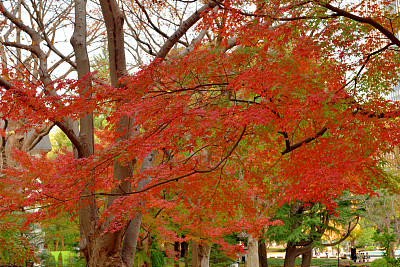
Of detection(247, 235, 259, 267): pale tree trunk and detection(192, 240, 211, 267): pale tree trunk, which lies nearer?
detection(192, 240, 211, 267): pale tree trunk

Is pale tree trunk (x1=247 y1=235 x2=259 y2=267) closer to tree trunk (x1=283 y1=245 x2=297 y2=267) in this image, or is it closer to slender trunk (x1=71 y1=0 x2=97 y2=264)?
tree trunk (x1=283 y1=245 x2=297 y2=267)

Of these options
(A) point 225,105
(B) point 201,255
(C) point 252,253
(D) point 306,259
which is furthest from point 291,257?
(A) point 225,105

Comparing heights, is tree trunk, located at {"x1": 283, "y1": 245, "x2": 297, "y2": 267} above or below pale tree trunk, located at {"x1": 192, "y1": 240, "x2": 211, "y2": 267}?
below

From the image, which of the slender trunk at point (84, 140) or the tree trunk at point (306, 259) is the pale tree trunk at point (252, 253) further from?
the slender trunk at point (84, 140)

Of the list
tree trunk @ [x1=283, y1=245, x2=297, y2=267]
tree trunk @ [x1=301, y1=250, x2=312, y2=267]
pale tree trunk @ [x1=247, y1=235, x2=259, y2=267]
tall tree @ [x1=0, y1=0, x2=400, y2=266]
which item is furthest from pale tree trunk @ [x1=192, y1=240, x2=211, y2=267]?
tree trunk @ [x1=301, y1=250, x2=312, y2=267]

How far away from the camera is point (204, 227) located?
427 inches

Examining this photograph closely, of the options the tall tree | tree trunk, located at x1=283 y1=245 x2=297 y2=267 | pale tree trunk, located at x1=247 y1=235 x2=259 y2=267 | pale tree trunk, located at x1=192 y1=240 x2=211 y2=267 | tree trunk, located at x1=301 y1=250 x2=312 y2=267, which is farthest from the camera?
tree trunk, located at x1=301 y1=250 x2=312 y2=267

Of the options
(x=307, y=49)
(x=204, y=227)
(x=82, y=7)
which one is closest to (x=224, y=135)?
(x=307, y=49)

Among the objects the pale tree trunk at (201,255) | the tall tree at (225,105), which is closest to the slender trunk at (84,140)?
the tall tree at (225,105)

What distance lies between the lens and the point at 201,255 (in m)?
12.5

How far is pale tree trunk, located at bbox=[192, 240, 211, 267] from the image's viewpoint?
12.3 metres

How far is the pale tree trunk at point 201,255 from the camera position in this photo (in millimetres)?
12320

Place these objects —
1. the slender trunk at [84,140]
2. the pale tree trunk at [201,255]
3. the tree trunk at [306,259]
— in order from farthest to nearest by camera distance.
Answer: the tree trunk at [306,259] → the pale tree trunk at [201,255] → the slender trunk at [84,140]

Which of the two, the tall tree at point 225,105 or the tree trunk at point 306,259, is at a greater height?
the tall tree at point 225,105
